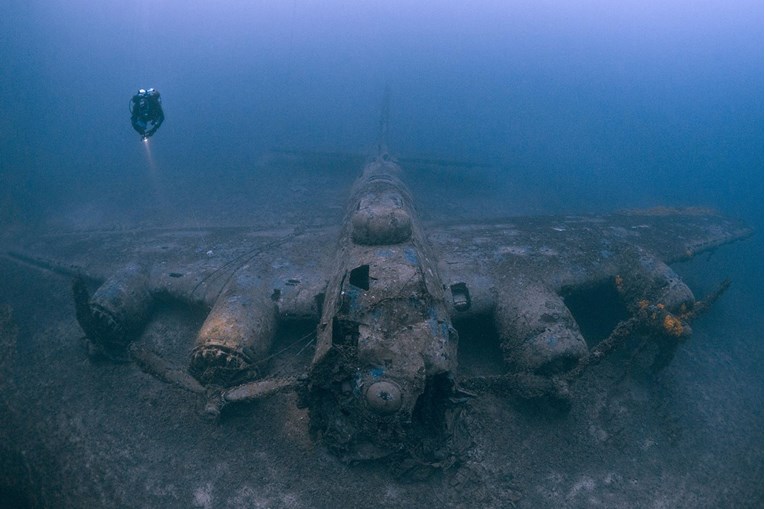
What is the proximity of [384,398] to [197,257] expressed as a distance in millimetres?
8951

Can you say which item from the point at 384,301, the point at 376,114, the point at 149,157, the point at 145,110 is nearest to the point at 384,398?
the point at 384,301

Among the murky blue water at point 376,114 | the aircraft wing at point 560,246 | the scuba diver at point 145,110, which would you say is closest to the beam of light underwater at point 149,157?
the murky blue water at point 376,114

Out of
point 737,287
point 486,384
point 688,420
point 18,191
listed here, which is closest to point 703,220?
point 737,287

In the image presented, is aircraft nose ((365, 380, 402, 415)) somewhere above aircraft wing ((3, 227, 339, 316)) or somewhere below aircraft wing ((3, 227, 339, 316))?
above

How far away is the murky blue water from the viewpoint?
23.3 metres

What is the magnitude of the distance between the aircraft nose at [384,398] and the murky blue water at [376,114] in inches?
355

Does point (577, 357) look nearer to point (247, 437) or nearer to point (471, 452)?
point (471, 452)

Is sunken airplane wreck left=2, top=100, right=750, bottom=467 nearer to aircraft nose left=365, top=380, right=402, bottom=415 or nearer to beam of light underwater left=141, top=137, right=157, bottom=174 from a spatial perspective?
aircraft nose left=365, top=380, right=402, bottom=415

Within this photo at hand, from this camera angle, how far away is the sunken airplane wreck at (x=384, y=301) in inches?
235

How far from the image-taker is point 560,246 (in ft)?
38.8

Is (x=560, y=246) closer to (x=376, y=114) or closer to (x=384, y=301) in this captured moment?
(x=384, y=301)

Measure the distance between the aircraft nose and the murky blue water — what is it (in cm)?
903

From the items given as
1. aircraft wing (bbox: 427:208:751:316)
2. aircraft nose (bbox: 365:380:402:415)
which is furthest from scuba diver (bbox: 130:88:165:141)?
aircraft nose (bbox: 365:380:402:415)

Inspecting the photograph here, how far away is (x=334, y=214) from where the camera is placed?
779 inches
